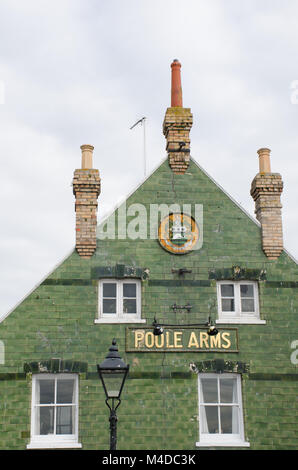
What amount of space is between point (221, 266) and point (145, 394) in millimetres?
4182

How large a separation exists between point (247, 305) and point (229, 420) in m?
3.20

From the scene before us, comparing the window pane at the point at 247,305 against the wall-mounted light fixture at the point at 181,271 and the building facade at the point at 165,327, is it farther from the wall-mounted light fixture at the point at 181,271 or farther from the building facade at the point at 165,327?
the wall-mounted light fixture at the point at 181,271

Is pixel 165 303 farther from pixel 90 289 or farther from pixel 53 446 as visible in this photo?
pixel 53 446

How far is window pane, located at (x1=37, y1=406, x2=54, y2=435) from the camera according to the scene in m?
Answer: 16.6

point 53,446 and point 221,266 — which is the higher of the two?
point 221,266

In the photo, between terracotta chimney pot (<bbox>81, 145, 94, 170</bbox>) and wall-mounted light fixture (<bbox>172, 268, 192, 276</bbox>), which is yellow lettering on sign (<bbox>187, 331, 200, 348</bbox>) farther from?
terracotta chimney pot (<bbox>81, 145, 94, 170</bbox>)

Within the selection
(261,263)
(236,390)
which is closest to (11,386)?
(236,390)

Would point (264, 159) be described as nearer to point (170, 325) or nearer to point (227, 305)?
point (227, 305)

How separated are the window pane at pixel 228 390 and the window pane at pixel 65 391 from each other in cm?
404

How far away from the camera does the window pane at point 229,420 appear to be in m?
16.9

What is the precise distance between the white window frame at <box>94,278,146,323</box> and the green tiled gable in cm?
18

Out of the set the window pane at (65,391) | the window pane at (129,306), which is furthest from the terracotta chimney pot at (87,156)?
the window pane at (65,391)

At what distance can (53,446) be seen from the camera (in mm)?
16203

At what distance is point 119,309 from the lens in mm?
17469
